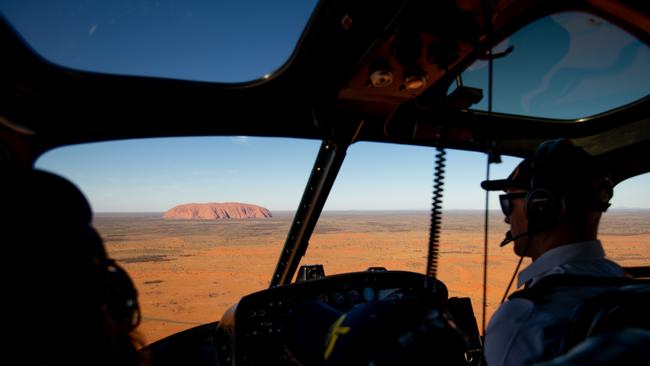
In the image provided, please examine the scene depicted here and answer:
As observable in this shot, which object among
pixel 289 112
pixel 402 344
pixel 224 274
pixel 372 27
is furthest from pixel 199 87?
pixel 224 274

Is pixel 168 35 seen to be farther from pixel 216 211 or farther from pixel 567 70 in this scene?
pixel 216 211

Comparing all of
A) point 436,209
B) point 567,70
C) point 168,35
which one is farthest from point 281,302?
point 567,70

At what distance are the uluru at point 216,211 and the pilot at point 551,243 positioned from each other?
7688 cm

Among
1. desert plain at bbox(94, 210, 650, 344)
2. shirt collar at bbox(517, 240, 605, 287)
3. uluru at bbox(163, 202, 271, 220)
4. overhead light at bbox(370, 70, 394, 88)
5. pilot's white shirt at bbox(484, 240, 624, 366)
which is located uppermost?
overhead light at bbox(370, 70, 394, 88)

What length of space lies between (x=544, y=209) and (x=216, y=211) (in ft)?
276

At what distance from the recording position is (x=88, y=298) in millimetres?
808

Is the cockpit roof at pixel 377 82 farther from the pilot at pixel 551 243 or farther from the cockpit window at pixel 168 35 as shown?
the pilot at pixel 551 243

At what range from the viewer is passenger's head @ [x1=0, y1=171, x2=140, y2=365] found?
693 millimetres

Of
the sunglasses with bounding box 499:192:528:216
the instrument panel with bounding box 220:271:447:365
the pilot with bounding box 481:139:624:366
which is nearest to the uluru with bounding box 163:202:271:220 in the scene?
the instrument panel with bounding box 220:271:447:365

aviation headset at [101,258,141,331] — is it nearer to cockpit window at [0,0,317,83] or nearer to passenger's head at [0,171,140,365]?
passenger's head at [0,171,140,365]

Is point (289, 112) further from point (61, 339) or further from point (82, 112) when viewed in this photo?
point (61, 339)

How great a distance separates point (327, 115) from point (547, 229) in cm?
146

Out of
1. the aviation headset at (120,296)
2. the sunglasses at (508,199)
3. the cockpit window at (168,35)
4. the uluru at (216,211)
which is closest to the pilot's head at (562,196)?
the sunglasses at (508,199)

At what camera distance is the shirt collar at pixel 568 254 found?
1248 millimetres
